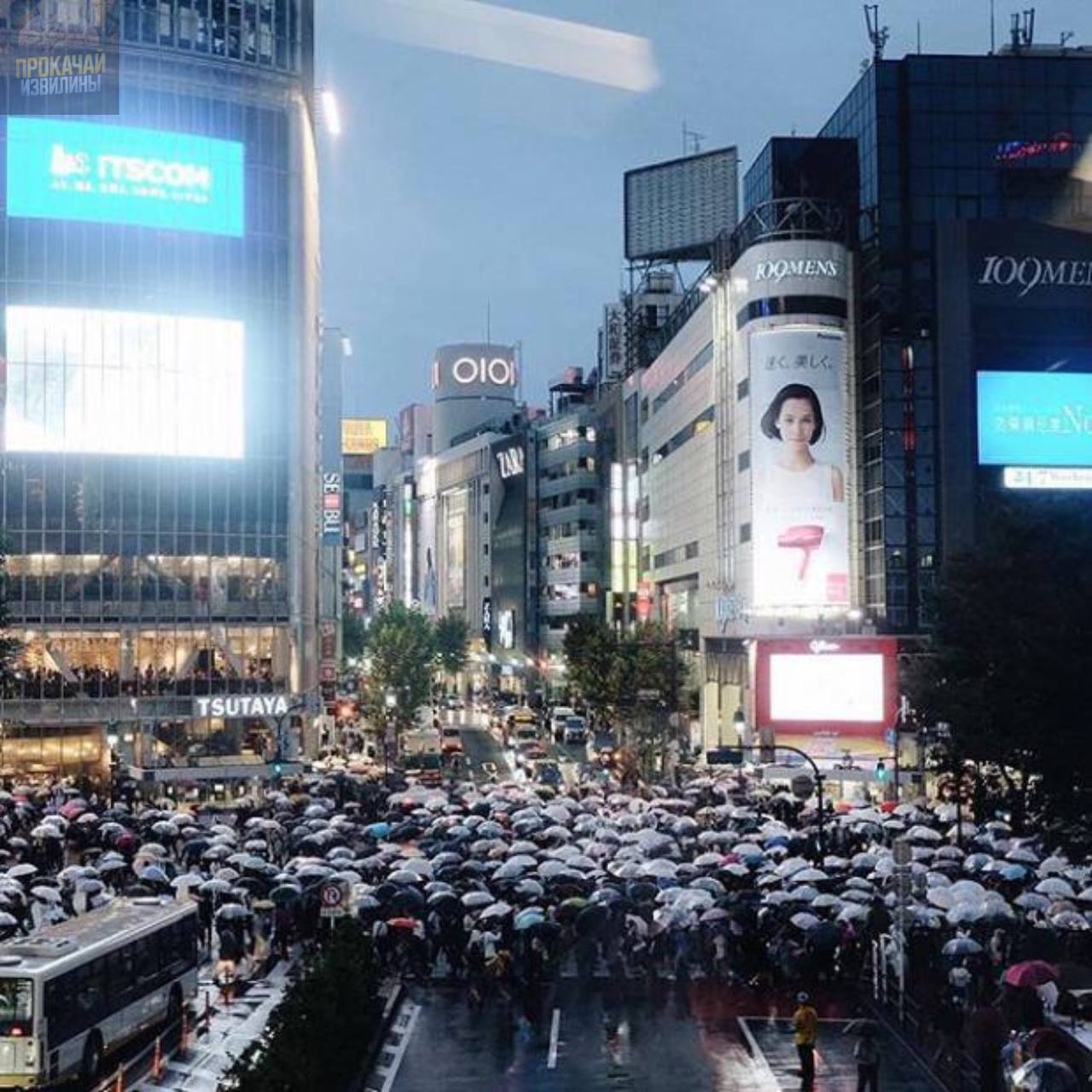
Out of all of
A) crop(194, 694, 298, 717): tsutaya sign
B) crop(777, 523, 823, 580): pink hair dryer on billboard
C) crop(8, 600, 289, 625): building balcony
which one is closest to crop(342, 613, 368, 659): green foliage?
crop(8, 600, 289, 625): building balcony

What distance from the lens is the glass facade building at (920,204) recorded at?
2867 inches

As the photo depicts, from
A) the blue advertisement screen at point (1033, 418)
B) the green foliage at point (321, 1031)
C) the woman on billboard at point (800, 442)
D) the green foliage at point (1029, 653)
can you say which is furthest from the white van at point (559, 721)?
the green foliage at point (321, 1031)

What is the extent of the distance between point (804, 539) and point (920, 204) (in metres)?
16.9

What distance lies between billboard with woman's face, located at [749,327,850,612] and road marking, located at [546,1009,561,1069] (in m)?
47.5

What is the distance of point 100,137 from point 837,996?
6695cm

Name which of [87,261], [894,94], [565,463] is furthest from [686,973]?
[565,463]

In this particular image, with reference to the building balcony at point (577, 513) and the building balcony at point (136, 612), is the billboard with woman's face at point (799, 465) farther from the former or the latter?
the building balcony at point (577, 513)

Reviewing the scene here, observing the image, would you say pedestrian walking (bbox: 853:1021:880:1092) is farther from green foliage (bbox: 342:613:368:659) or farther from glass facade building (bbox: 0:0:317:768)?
green foliage (bbox: 342:613:368:659)

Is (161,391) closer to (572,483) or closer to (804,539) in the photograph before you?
(804,539)

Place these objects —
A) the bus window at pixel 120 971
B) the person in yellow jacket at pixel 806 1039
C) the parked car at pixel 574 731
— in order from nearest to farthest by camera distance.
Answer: the person in yellow jacket at pixel 806 1039, the bus window at pixel 120 971, the parked car at pixel 574 731

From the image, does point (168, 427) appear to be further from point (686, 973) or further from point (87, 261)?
point (686, 973)

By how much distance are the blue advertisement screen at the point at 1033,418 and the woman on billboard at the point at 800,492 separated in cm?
696

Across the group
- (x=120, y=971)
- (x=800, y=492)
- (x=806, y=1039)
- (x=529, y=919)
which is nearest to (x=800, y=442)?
(x=800, y=492)

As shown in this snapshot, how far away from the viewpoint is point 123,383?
271 feet
